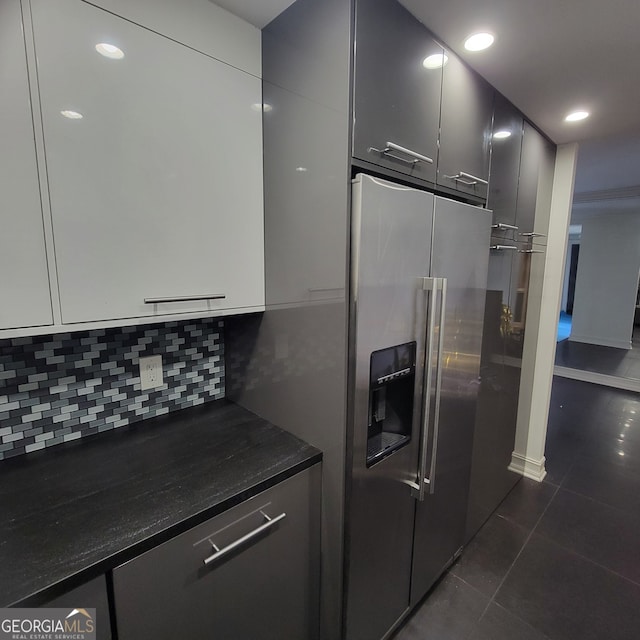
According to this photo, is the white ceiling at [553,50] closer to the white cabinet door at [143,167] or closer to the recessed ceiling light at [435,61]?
the recessed ceiling light at [435,61]

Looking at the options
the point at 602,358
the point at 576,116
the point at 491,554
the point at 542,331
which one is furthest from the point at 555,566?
the point at 602,358

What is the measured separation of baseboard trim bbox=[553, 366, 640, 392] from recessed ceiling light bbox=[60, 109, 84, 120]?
17.4 ft

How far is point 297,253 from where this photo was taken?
1.22 meters

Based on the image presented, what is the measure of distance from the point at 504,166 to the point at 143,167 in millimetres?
1624

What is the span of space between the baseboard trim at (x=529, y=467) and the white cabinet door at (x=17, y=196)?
297cm

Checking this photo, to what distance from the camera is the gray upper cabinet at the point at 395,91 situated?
103cm

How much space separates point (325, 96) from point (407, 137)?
308mm

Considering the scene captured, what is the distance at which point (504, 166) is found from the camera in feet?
5.75

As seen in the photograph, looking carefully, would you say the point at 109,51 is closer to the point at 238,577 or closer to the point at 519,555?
the point at 238,577

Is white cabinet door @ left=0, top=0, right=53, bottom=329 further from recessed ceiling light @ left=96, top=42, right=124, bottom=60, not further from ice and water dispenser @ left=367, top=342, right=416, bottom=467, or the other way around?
ice and water dispenser @ left=367, top=342, right=416, bottom=467

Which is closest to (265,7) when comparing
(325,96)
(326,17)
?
(326,17)

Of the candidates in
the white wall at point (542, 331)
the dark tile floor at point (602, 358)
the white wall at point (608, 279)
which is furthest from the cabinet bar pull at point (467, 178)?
the white wall at point (608, 279)

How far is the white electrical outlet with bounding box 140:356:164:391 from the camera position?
141 cm

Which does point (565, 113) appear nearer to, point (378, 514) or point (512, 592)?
point (378, 514)
